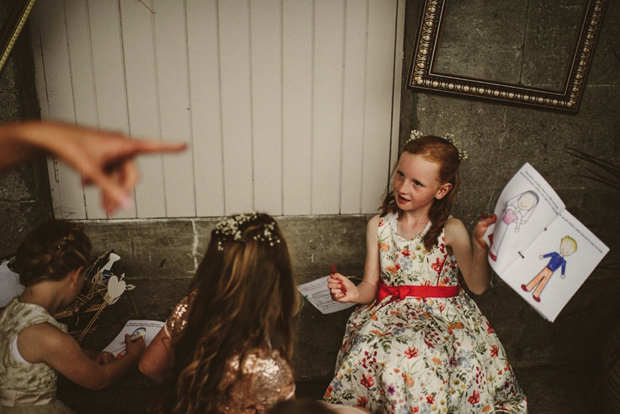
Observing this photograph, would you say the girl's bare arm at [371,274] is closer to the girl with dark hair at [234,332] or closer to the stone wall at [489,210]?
the stone wall at [489,210]

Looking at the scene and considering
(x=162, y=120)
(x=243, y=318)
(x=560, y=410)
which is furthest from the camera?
(x=162, y=120)

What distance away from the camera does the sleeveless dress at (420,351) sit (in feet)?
5.49

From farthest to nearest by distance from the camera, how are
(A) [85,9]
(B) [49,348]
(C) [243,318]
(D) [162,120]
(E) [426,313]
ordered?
(D) [162,120] → (A) [85,9] → (E) [426,313] → (B) [49,348] → (C) [243,318]

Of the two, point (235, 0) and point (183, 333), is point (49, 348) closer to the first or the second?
point (183, 333)

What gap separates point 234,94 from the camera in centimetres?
261

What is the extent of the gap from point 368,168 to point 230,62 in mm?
1023

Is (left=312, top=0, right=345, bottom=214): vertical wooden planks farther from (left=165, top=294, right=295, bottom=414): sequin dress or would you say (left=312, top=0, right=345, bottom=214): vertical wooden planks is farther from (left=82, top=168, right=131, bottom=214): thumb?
(left=82, top=168, right=131, bottom=214): thumb

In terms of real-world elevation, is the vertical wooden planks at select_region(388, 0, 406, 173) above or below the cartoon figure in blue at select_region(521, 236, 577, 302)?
above

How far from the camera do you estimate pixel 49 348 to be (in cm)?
158

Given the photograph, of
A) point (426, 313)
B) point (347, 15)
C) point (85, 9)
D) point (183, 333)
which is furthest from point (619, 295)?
point (85, 9)

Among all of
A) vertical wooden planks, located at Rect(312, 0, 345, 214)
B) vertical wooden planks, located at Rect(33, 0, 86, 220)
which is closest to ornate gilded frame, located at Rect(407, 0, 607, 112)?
vertical wooden planks, located at Rect(312, 0, 345, 214)

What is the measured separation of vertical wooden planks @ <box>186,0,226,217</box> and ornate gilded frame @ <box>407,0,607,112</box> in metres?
1.10

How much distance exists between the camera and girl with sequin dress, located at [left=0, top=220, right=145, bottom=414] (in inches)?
61.8

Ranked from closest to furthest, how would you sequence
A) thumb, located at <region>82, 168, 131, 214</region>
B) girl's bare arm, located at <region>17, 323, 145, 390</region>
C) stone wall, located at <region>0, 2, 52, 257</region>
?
1. thumb, located at <region>82, 168, 131, 214</region>
2. girl's bare arm, located at <region>17, 323, 145, 390</region>
3. stone wall, located at <region>0, 2, 52, 257</region>
